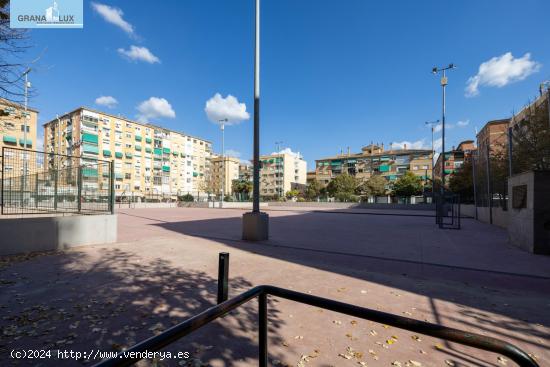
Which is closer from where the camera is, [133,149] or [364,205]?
[364,205]

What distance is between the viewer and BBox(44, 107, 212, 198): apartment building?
6281cm

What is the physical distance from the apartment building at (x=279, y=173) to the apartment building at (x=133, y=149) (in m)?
23.5

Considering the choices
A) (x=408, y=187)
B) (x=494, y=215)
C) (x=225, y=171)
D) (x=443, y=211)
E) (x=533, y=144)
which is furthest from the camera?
(x=225, y=171)

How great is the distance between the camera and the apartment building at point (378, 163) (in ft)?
235

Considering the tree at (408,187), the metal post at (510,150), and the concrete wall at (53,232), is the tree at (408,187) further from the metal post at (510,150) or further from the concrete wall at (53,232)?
the concrete wall at (53,232)

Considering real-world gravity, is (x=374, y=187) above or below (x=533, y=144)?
below

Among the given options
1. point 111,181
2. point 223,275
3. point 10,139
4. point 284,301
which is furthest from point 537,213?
point 10,139

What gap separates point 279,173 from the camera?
324 ft

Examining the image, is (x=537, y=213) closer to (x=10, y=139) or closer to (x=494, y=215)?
(x=494, y=215)

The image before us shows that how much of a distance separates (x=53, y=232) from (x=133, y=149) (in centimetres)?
7218

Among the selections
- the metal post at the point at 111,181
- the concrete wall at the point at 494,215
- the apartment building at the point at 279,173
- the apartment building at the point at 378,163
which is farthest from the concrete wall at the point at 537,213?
the apartment building at the point at 279,173

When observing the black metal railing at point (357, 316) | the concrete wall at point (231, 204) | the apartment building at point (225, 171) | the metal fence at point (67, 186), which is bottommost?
the concrete wall at point (231, 204)

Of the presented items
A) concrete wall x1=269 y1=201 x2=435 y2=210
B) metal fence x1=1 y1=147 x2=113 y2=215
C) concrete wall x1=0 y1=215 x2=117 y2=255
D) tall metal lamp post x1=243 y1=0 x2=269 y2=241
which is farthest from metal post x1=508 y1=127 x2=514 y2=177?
concrete wall x1=269 y1=201 x2=435 y2=210

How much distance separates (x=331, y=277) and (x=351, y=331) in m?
2.08
